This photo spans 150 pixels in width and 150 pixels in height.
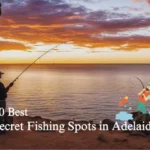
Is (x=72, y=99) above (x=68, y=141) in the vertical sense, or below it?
below

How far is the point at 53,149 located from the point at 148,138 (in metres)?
3.56

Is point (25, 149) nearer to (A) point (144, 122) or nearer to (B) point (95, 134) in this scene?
(B) point (95, 134)

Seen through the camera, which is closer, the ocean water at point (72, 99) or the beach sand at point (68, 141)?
the beach sand at point (68, 141)

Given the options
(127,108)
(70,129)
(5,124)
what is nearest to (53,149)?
(5,124)

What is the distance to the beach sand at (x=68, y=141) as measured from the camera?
28.8ft

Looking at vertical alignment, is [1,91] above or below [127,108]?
above

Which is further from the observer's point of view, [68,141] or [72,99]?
[72,99]

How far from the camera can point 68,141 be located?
927 centimetres

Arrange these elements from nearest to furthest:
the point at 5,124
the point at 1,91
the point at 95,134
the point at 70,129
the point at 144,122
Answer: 1. the point at 1,91
2. the point at 5,124
3. the point at 95,134
4. the point at 70,129
5. the point at 144,122

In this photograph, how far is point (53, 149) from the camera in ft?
28.1

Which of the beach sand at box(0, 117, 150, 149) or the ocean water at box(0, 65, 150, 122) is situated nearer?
the beach sand at box(0, 117, 150, 149)

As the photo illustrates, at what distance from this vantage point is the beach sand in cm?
879

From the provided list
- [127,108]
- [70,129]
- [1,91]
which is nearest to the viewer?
[1,91]

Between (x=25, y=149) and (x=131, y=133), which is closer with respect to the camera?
(x=25, y=149)
